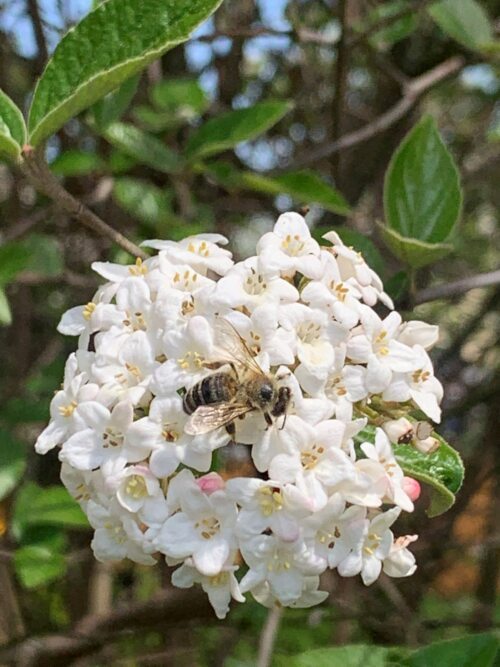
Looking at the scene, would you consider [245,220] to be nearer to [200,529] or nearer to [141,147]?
[141,147]

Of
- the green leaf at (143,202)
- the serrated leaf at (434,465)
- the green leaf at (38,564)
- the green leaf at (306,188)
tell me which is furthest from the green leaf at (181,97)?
the serrated leaf at (434,465)

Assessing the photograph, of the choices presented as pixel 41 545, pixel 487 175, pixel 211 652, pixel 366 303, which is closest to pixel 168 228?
pixel 41 545

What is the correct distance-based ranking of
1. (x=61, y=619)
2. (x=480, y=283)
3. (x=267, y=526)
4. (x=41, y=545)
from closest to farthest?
(x=267, y=526) < (x=480, y=283) < (x=41, y=545) < (x=61, y=619)

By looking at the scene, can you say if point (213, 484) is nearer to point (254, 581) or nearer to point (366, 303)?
point (254, 581)

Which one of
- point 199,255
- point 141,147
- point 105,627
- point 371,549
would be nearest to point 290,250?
point 199,255

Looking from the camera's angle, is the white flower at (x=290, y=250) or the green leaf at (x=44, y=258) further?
Answer: the green leaf at (x=44, y=258)

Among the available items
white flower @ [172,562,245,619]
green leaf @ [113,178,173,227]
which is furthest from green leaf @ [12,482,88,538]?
white flower @ [172,562,245,619]

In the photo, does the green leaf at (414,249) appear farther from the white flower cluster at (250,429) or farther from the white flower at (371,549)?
the white flower at (371,549)
